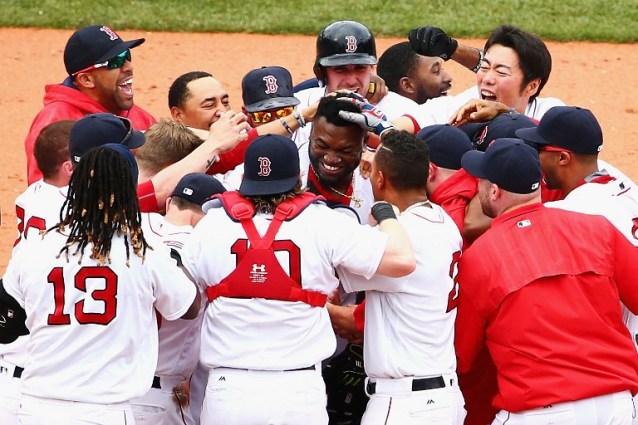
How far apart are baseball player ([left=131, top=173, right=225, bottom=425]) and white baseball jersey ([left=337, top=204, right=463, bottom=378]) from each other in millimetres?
904

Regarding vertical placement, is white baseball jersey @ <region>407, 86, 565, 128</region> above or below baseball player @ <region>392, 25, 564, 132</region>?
below

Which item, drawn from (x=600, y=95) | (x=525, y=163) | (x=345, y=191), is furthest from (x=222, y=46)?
(x=525, y=163)

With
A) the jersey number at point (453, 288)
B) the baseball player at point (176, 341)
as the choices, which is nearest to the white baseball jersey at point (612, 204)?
the jersey number at point (453, 288)

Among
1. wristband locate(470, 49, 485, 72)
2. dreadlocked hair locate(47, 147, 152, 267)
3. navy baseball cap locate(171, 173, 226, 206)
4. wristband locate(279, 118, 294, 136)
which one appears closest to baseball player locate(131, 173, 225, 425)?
navy baseball cap locate(171, 173, 226, 206)

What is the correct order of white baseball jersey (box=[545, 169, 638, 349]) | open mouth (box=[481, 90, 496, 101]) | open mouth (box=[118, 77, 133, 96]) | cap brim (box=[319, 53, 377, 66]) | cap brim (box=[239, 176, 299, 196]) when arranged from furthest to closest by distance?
1. open mouth (box=[118, 77, 133, 96])
2. open mouth (box=[481, 90, 496, 101])
3. cap brim (box=[319, 53, 377, 66])
4. white baseball jersey (box=[545, 169, 638, 349])
5. cap brim (box=[239, 176, 299, 196])

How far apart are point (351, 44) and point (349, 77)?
0.20 metres

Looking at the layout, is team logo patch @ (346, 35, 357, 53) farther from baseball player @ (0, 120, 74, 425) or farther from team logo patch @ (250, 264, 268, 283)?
team logo patch @ (250, 264, 268, 283)

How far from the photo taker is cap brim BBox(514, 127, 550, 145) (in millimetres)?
6055

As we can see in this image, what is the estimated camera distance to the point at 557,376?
5488mm

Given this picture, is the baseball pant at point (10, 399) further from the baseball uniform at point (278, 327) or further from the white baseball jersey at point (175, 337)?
the baseball uniform at point (278, 327)

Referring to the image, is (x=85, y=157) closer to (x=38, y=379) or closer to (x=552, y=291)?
(x=38, y=379)

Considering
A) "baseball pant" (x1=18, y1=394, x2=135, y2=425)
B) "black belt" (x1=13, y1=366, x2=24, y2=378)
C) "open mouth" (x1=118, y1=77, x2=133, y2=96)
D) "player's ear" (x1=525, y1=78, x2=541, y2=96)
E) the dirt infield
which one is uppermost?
"player's ear" (x1=525, y1=78, x2=541, y2=96)

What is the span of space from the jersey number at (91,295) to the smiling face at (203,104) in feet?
7.61

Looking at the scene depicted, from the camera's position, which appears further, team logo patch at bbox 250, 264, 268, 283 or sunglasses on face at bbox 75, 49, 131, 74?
sunglasses on face at bbox 75, 49, 131, 74
